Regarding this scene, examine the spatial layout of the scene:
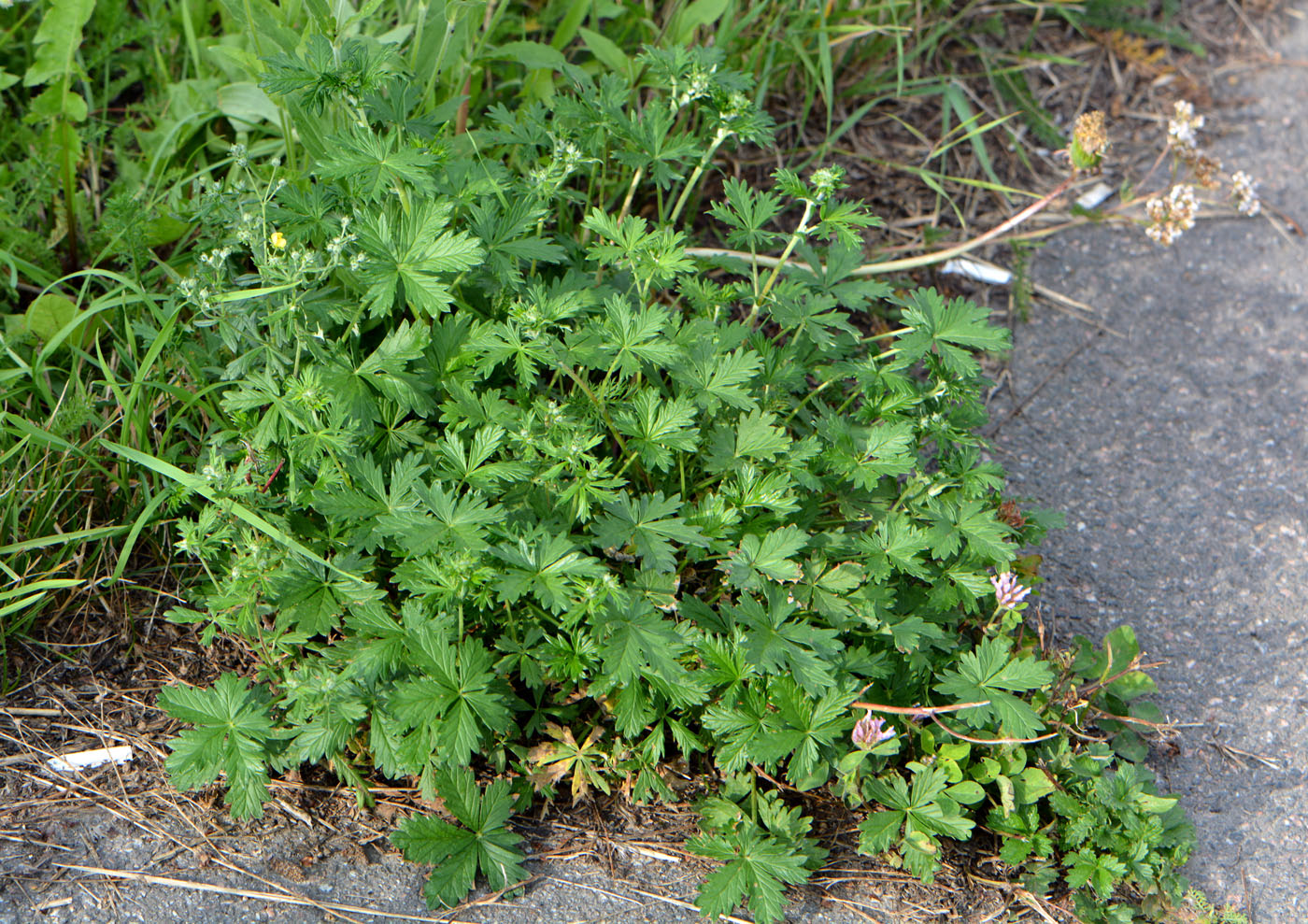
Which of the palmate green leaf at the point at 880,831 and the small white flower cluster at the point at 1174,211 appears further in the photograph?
the small white flower cluster at the point at 1174,211

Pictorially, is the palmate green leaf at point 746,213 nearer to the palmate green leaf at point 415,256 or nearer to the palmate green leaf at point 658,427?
the palmate green leaf at point 658,427

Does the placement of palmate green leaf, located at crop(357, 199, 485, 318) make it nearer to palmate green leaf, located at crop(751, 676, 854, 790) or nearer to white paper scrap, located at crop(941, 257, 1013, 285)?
palmate green leaf, located at crop(751, 676, 854, 790)

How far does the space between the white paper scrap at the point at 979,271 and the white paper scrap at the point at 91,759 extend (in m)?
2.63

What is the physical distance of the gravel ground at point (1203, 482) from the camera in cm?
226

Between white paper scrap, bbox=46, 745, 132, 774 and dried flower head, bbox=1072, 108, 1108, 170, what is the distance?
2.53m

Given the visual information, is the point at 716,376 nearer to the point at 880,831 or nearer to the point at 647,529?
the point at 647,529

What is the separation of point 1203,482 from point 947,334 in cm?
134

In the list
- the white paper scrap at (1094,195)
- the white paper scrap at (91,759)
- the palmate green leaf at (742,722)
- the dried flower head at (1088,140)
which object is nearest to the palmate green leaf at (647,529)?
the palmate green leaf at (742,722)

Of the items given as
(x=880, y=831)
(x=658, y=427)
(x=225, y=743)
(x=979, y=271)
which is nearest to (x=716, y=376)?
(x=658, y=427)

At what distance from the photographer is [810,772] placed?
6.34ft

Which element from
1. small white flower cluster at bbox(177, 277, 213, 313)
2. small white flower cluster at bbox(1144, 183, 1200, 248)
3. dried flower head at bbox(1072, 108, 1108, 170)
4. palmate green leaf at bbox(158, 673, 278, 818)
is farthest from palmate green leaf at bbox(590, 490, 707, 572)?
small white flower cluster at bbox(1144, 183, 1200, 248)

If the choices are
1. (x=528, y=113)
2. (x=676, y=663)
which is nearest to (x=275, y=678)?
(x=676, y=663)

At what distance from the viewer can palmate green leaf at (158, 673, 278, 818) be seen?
1.75 m

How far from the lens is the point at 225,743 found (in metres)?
1.78
